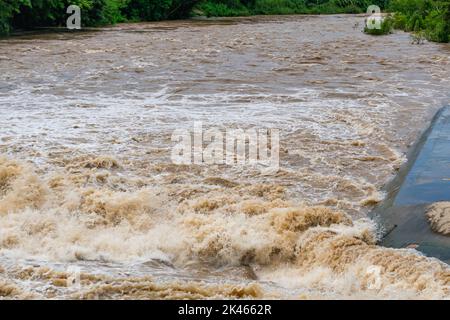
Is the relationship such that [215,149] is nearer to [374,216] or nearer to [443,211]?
[374,216]

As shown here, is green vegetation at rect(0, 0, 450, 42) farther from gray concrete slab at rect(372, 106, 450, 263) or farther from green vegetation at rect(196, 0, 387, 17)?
gray concrete slab at rect(372, 106, 450, 263)

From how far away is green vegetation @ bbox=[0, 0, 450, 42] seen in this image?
23680 mm

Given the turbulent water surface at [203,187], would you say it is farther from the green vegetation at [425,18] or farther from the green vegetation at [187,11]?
the green vegetation at [187,11]

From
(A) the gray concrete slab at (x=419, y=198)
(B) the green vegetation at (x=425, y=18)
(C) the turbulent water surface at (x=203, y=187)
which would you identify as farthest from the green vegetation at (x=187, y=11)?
(A) the gray concrete slab at (x=419, y=198)

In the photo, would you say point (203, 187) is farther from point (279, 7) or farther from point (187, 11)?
point (279, 7)

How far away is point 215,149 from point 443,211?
3.41 metres

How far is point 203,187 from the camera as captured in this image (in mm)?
6988

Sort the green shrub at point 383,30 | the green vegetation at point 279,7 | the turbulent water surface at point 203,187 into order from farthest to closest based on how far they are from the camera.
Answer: the green vegetation at point 279,7 < the green shrub at point 383,30 < the turbulent water surface at point 203,187

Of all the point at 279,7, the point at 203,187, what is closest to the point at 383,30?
the point at 203,187

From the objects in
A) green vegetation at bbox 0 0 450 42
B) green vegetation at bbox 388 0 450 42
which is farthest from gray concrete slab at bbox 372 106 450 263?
green vegetation at bbox 0 0 450 42

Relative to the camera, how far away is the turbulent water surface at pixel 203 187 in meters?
4.80

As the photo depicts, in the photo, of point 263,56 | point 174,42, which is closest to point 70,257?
point 263,56

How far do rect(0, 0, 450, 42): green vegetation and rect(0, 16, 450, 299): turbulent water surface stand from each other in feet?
32.1

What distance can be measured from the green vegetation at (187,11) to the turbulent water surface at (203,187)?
A: 32.1ft
